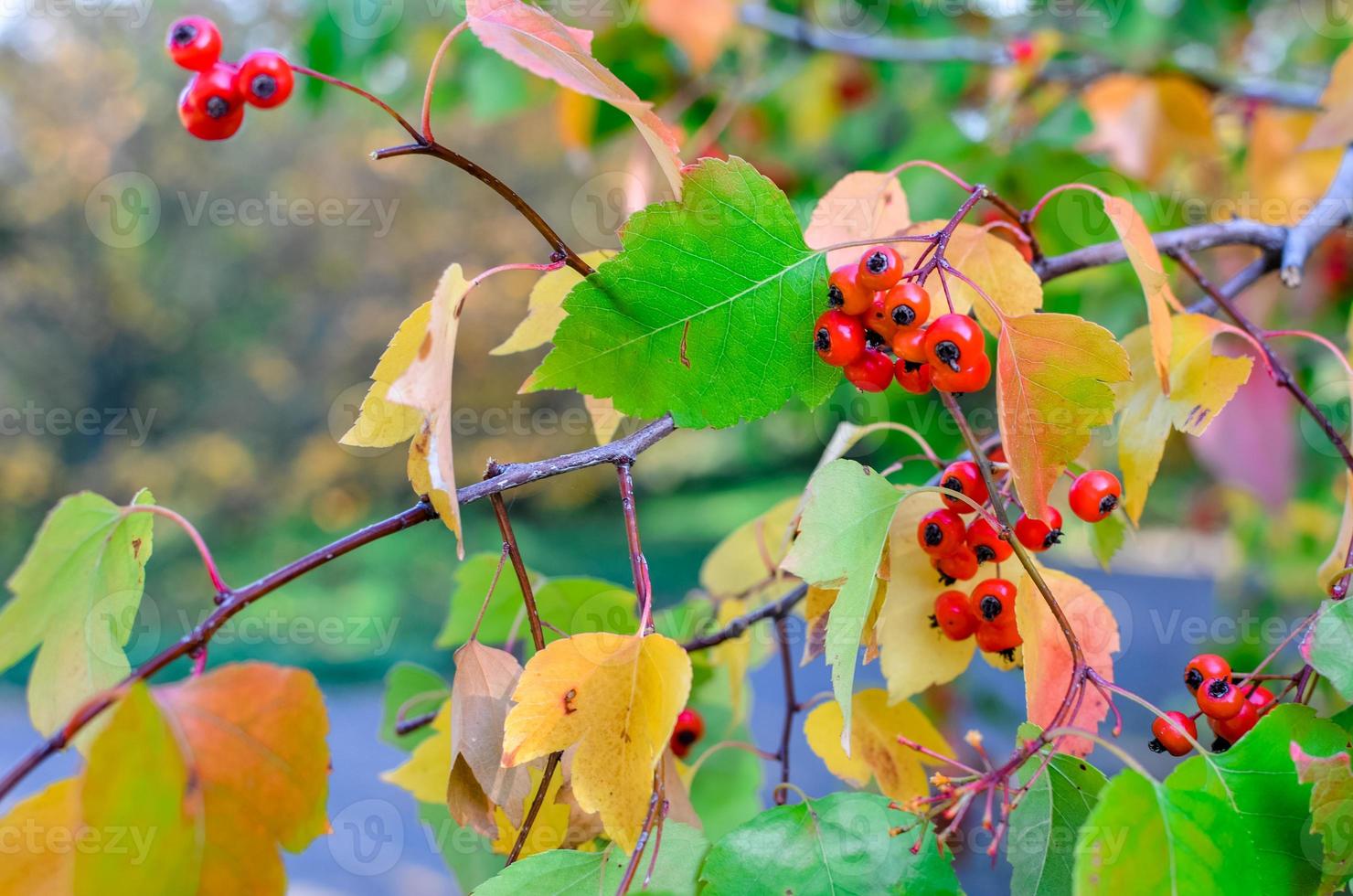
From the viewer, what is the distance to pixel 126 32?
5.63 metres

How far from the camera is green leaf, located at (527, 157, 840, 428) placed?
499 millimetres

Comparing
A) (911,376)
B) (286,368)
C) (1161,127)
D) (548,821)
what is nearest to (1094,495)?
(911,376)

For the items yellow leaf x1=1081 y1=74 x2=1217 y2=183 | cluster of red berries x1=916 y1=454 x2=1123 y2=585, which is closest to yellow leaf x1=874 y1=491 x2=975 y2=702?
cluster of red berries x1=916 y1=454 x2=1123 y2=585

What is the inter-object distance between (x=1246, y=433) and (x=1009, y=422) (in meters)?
0.81

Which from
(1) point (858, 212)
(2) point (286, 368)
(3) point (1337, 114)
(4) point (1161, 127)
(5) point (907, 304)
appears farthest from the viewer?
(2) point (286, 368)

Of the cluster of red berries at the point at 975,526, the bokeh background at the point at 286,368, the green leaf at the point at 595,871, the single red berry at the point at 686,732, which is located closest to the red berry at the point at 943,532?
the cluster of red berries at the point at 975,526

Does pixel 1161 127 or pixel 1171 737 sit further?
pixel 1161 127

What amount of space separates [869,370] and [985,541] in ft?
0.40

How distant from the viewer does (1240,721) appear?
1.73ft

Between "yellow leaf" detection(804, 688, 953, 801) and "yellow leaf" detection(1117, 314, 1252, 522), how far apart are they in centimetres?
19

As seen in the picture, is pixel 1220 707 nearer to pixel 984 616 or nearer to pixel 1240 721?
pixel 1240 721

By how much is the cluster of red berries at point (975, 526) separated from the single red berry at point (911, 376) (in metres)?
0.06

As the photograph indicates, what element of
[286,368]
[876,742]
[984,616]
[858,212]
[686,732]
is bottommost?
[286,368]

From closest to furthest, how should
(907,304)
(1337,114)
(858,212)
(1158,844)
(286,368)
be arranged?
(1158,844) < (907,304) < (858,212) < (1337,114) < (286,368)
